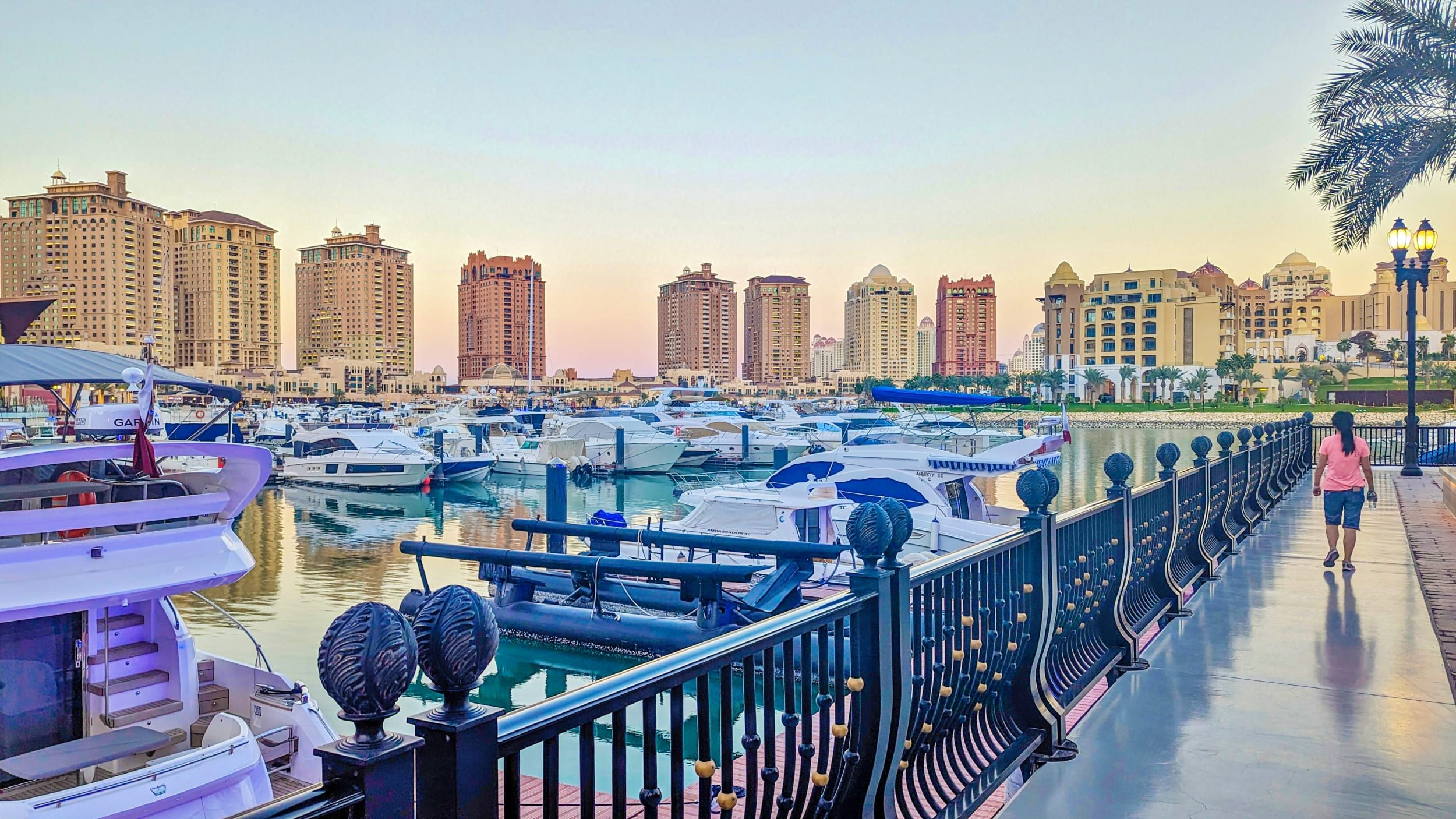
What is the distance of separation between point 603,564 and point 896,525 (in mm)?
10742

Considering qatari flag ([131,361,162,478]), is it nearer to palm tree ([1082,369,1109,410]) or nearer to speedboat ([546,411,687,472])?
speedboat ([546,411,687,472])

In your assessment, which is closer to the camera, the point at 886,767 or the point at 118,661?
the point at 886,767

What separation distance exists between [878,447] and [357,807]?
20901 millimetres

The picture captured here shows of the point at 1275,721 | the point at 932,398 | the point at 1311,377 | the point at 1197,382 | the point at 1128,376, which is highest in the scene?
the point at 1128,376

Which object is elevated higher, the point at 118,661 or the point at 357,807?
the point at 357,807

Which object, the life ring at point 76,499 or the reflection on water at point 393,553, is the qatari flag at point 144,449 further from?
the reflection on water at point 393,553

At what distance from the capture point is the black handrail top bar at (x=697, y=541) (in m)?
12.3

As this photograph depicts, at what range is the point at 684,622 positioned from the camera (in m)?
13.3

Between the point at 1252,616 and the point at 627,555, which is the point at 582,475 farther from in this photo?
the point at 1252,616

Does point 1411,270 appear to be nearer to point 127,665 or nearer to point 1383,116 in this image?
point 1383,116

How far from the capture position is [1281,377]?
105 m

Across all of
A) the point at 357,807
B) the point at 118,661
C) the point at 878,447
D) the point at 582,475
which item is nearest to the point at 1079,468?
the point at 582,475

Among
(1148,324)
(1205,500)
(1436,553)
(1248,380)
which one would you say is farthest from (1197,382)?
(1205,500)

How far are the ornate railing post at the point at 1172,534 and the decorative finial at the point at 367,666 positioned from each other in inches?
272
